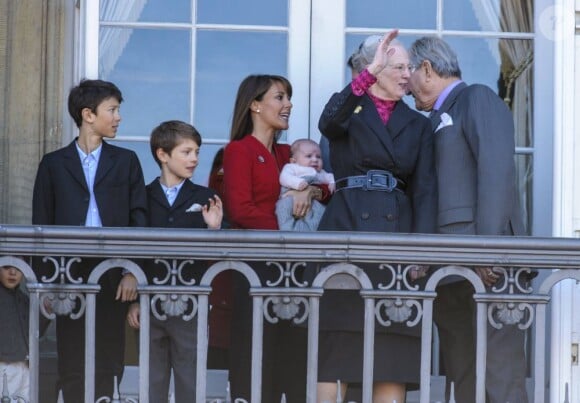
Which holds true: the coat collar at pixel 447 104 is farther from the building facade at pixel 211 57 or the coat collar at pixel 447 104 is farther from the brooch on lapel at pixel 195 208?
the brooch on lapel at pixel 195 208

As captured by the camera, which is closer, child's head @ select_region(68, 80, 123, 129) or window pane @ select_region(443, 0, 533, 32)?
child's head @ select_region(68, 80, 123, 129)

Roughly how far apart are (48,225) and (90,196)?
0.49 meters

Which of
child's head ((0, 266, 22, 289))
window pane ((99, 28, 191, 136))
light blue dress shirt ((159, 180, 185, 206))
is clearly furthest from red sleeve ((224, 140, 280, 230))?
child's head ((0, 266, 22, 289))

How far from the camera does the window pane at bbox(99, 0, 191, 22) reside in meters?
8.94

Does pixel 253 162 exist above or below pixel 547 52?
below

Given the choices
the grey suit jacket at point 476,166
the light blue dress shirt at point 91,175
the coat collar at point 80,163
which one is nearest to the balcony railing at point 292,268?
the grey suit jacket at point 476,166

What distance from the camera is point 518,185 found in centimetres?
882

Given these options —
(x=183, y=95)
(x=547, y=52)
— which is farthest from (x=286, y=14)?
(x=547, y=52)

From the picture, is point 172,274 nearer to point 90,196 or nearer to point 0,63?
point 90,196

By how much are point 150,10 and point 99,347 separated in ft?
6.19

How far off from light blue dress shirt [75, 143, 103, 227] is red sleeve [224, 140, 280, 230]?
0.57 meters

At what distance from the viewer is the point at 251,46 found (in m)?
9.02

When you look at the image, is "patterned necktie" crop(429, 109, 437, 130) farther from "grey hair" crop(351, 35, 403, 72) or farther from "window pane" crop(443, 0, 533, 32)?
"window pane" crop(443, 0, 533, 32)

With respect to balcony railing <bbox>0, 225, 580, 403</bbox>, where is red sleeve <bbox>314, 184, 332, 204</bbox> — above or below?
above
